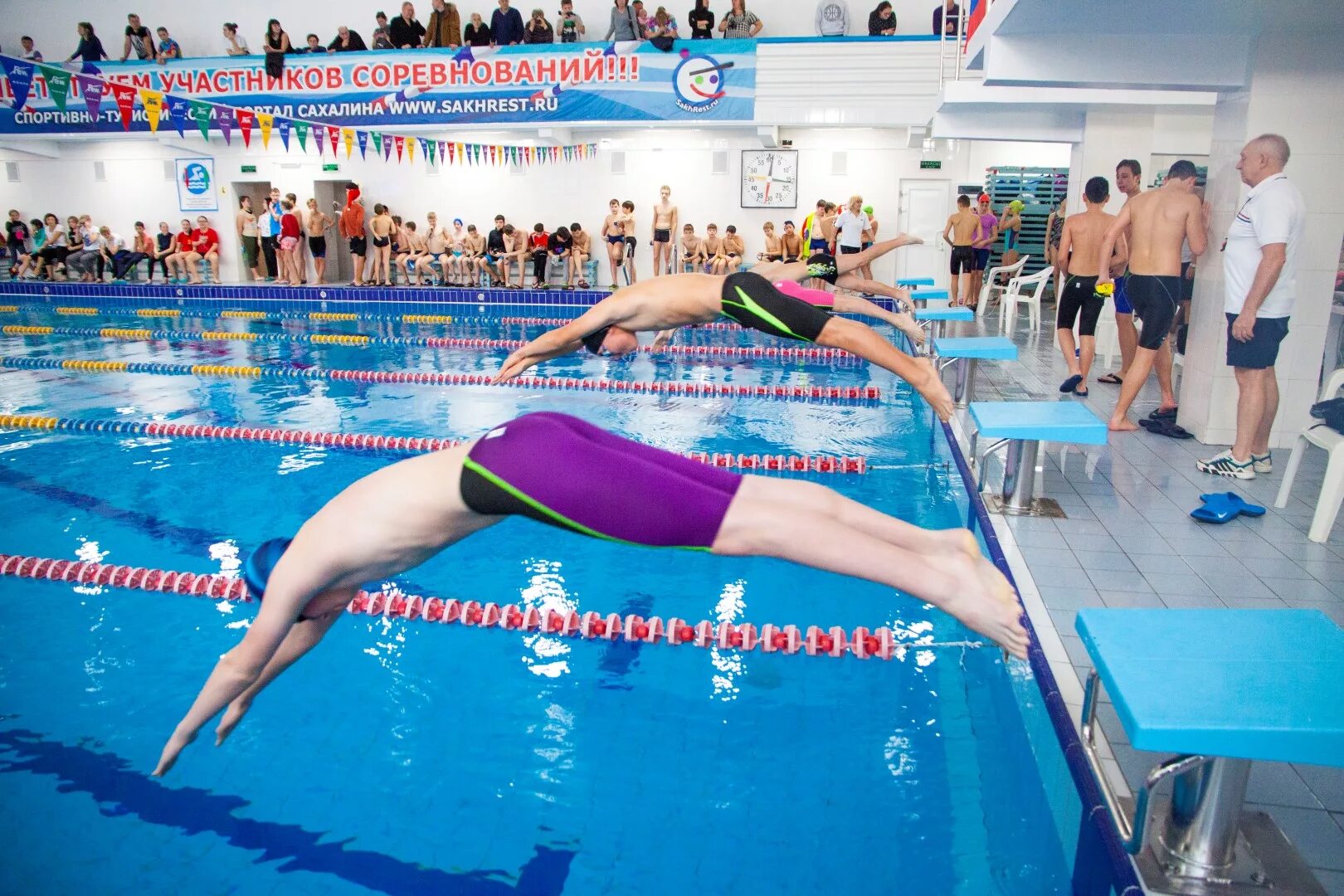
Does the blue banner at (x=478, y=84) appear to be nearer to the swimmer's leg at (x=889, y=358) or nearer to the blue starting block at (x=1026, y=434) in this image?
the blue starting block at (x=1026, y=434)

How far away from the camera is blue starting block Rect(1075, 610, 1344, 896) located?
73.3 inches

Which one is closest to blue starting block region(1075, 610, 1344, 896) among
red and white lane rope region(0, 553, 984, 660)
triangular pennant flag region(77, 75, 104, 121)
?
red and white lane rope region(0, 553, 984, 660)

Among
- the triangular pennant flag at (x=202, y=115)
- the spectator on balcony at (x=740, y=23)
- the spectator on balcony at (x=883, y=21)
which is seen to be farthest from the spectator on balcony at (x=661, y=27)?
the triangular pennant flag at (x=202, y=115)

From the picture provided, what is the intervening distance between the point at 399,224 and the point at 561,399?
1078 cm

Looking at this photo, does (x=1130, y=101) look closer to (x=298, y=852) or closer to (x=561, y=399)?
(x=561, y=399)

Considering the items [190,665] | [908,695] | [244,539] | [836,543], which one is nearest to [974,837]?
[908,695]

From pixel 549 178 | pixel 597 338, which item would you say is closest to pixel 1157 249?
pixel 597 338

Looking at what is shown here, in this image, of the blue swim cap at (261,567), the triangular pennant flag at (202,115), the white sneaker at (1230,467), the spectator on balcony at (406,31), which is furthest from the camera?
the spectator on balcony at (406,31)

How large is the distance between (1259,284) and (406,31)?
15264 millimetres

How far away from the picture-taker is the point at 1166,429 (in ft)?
20.0

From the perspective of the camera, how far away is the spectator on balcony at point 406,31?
16406mm

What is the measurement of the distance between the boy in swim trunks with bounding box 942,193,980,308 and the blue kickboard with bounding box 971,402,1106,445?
7714 millimetres

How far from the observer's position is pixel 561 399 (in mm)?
8023

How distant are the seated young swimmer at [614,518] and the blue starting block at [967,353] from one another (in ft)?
15.3
